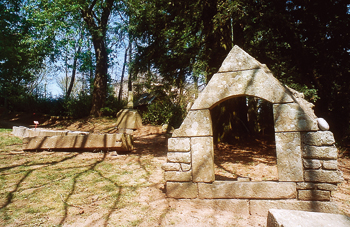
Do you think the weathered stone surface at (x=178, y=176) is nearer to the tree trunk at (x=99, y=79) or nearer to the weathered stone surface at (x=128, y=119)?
the weathered stone surface at (x=128, y=119)

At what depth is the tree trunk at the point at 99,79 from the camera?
43.4 feet

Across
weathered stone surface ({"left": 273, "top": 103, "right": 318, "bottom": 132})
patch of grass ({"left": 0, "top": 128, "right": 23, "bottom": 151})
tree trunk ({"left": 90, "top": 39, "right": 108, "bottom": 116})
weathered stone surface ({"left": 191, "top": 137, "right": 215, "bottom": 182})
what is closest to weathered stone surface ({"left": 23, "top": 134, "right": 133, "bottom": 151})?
patch of grass ({"left": 0, "top": 128, "right": 23, "bottom": 151})

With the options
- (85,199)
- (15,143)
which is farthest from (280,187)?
(15,143)

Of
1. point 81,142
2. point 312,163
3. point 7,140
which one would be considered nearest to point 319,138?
point 312,163

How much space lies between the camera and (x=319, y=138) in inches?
125

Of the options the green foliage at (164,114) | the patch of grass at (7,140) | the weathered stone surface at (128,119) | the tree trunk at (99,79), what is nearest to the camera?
the patch of grass at (7,140)

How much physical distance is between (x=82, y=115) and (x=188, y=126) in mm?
11928

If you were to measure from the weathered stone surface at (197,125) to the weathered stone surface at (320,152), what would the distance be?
140cm

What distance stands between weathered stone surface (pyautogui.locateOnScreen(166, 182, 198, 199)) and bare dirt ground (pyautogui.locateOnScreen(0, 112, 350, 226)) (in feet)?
0.26

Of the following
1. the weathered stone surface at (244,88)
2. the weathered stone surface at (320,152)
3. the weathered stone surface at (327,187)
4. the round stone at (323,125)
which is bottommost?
the weathered stone surface at (327,187)

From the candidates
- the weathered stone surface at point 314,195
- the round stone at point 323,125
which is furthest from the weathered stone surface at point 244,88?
the weathered stone surface at point 314,195

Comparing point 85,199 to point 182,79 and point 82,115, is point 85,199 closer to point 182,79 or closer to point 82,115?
point 182,79

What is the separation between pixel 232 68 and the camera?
12.0 feet

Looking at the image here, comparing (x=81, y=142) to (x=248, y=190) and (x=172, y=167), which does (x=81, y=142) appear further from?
(x=248, y=190)
